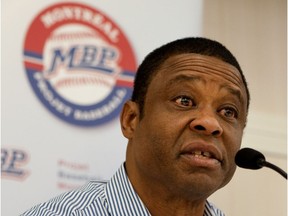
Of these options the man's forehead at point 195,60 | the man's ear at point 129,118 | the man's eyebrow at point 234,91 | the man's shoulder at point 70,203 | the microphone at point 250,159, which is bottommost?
the man's shoulder at point 70,203

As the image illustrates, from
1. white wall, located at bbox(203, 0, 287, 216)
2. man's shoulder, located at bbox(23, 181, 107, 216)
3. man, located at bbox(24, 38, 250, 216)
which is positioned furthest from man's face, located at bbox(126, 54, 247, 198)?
white wall, located at bbox(203, 0, 287, 216)

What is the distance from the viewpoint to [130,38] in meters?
2.13

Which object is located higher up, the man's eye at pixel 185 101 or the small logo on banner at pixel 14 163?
the man's eye at pixel 185 101

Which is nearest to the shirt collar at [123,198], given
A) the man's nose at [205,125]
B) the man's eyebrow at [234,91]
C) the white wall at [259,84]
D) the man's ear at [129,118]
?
the man's ear at [129,118]

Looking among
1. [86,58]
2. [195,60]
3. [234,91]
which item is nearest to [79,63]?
[86,58]

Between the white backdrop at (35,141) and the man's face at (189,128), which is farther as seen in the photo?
the white backdrop at (35,141)

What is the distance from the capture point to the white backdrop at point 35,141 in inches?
73.9

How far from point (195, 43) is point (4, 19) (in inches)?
24.3

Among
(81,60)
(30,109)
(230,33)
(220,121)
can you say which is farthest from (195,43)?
(230,33)

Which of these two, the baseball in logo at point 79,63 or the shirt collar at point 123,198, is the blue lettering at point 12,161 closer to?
the baseball in logo at point 79,63

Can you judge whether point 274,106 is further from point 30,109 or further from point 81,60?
point 30,109

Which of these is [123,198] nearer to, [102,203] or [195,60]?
[102,203]

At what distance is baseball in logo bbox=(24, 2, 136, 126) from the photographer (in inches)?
77.0

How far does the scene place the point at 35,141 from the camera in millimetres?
1914
